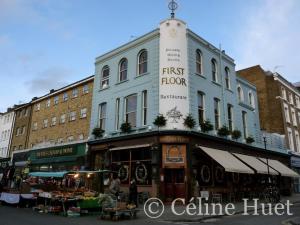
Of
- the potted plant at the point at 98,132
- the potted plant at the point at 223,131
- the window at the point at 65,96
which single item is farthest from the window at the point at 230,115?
the window at the point at 65,96

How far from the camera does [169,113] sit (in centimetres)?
2100

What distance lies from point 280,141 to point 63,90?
25.3 m

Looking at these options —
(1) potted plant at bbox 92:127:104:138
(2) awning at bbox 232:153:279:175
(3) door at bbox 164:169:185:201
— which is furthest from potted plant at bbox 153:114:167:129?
(2) awning at bbox 232:153:279:175

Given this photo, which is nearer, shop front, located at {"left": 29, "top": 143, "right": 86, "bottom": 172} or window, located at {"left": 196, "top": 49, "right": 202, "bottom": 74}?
window, located at {"left": 196, "top": 49, "right": 202, "bottom": 74}

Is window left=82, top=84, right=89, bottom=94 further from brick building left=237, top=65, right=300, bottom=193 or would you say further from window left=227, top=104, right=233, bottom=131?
brick building left=237, top=65, right=300, bottom=193

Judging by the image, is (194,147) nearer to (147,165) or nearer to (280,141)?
(147,165)

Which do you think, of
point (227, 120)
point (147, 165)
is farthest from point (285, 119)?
point (147, 165)

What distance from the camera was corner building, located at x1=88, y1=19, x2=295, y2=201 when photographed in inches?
802

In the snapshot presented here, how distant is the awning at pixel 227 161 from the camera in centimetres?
2035

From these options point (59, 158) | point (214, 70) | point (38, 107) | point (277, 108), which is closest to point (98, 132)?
point (59, 158)

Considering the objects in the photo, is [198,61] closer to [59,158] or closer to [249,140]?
[249,140]

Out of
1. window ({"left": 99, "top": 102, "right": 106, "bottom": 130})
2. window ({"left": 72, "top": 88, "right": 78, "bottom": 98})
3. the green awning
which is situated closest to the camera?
window ({"left": 99, "top": 102, "right": 106, "bottom": 130})

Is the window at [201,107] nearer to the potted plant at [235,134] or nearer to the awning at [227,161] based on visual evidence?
the awning at [227,161]

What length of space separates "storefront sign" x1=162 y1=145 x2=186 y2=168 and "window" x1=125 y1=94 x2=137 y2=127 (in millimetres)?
4211
